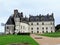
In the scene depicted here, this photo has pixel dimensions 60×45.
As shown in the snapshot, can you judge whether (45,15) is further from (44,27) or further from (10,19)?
(10,19)

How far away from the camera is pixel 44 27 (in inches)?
4825

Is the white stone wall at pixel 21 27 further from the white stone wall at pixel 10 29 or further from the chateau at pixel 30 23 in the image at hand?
the white stone wall at pixel 10 29

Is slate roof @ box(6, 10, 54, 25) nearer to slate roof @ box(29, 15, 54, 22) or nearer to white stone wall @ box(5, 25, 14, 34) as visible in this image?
slate roof @ box(29, 15, 54, 22)

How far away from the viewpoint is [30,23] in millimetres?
122875

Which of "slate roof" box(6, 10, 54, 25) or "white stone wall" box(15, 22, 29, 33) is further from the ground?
"slate roof" box(6, 10, 54, 25)

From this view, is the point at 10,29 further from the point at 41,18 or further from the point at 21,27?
the point at 41,18

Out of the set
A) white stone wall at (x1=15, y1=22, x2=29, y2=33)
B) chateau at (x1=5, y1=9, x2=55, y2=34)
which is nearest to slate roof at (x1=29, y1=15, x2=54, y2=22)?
chateau at (x1=5, y1=9, x2=55, y2=34)

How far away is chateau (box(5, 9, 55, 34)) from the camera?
110562mm

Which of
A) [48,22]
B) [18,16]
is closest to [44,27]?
[48,22]

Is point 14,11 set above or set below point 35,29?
above

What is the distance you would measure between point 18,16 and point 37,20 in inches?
542

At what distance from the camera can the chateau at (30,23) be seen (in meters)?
111

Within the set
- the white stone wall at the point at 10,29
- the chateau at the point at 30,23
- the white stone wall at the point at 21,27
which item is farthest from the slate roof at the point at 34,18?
the white stone wall at the point at 10,29

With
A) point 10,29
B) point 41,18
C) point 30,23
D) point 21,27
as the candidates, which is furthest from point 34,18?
point 10,29
